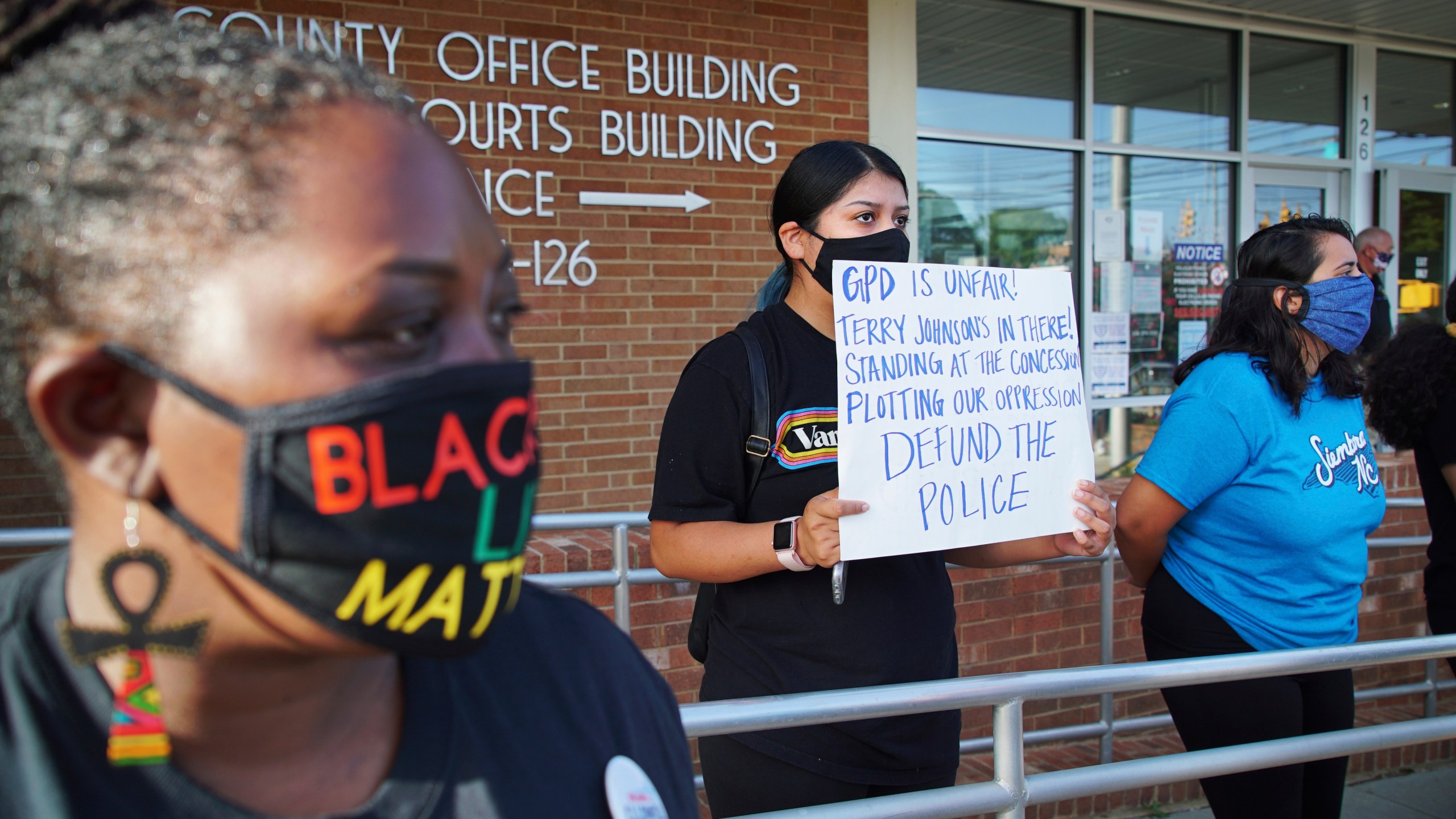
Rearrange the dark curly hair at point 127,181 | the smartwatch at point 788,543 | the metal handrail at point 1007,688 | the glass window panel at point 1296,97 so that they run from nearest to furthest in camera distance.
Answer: the dark curly hair at point 127,181
the metal handrail at point 1007,688
the smartwatch at point 788,543
the glass window panel at point 1296,97

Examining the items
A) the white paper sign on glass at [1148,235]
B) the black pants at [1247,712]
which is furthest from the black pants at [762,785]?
the white paper sign on glass at [1148,235]

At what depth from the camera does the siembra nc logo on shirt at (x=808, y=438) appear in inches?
89.3

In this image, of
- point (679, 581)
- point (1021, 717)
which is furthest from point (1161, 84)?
point (1021, 717)

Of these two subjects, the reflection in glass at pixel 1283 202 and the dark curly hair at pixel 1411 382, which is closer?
the dark curly hair at pixel 1411 382

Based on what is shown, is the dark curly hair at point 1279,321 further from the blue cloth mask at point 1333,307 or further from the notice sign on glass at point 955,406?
the notice sign on glass at point 955,406

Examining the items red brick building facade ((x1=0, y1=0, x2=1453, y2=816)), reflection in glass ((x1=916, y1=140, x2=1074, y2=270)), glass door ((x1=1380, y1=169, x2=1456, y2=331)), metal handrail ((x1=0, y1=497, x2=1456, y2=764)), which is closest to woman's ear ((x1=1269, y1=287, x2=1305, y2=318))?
metal handrail ((x1=0, y1=497, x2=1456, y2=764))

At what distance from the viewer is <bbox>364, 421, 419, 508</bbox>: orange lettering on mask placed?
0.81 m

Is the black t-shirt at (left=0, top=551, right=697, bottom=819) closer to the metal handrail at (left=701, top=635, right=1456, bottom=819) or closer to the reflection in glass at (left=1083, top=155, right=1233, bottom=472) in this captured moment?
the metal handrail at (left=701, top=635, right=1456, bottom=819)

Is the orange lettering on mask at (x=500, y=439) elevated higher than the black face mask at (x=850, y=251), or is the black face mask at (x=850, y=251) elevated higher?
the black face mask at (x=850, y=251)

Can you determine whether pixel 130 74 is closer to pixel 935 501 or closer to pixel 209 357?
pixel 209 357

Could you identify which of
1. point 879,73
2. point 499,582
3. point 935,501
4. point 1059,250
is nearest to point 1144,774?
point 935,501

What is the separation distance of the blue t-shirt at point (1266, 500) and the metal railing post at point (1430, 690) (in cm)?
263

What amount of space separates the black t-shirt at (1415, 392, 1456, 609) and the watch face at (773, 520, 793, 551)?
8.31 feet

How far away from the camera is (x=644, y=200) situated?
5387 mm
